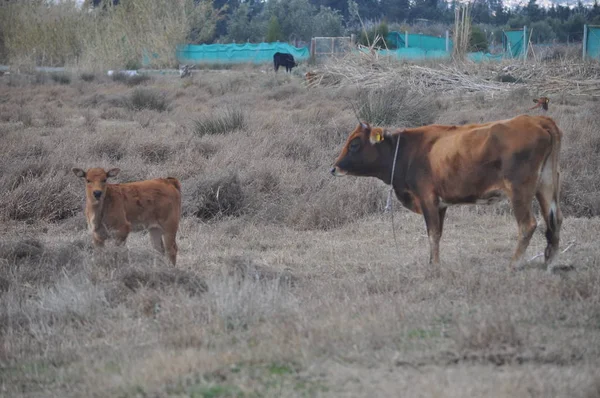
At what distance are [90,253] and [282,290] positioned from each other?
268 centimetres

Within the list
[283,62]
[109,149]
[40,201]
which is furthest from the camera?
[283,62]

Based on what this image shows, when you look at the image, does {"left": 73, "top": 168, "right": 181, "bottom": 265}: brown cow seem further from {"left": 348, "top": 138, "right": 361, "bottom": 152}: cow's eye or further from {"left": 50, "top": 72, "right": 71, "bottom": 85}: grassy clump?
{"left": 50, "top": 72, "right": 71, "bottom": 85}: grassy clump

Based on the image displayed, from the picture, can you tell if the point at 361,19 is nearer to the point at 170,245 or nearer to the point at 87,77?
the point at 87,77

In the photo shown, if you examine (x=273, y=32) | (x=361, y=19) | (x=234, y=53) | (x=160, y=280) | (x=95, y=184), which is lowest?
(x=234, y=53)

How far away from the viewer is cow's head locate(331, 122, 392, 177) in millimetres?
9125

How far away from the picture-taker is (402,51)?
41.4 metres

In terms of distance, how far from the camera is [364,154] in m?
9.27

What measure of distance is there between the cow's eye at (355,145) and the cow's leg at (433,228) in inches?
43.3

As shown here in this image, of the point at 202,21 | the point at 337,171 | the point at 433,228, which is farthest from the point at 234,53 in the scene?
the point at 433,228

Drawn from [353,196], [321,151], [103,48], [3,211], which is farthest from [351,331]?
[103,48]

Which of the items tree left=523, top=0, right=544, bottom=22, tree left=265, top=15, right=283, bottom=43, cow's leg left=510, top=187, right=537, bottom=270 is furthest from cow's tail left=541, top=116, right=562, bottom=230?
tree left=523, top=0, right=544, bottom=22

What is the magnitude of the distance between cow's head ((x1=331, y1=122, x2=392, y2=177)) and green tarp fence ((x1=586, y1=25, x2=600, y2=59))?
2868 cm

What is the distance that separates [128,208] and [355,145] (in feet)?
8.39

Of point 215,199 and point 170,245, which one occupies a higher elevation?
point 170,245
